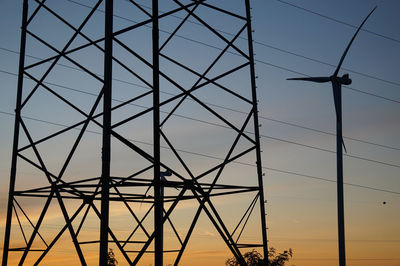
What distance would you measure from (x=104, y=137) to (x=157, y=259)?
591 cm

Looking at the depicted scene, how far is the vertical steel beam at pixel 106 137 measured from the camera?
23.1m

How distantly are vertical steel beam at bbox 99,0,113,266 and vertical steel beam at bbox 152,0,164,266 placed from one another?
308cm

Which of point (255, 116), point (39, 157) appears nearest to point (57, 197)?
point (39, 157)

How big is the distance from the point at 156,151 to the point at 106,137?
12.8ft

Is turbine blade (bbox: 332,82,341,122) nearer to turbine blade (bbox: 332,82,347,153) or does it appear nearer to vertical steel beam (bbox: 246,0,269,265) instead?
turbine blade (bbox: 332,82,347,153)

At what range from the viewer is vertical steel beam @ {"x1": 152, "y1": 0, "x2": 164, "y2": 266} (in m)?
26.1

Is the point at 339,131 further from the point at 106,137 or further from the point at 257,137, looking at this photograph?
the point at 106,137

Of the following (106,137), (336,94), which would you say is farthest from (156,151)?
(336,94)

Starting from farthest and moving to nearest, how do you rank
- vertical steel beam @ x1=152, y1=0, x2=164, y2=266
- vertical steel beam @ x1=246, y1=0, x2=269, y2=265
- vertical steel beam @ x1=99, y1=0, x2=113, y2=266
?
vertical steel beam @ x1=246, y1=0, x2=269, y2=265 → vertical steel beam @ x1=152, y1=0, x2=164, y2=266 → vertical steel beam @ x1=99, y1=0, x2=113, y2=266

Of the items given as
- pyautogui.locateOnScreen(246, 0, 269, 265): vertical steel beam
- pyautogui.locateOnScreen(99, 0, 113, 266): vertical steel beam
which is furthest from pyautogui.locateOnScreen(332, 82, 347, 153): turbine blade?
pyautogui.locateOnScreen(99, 0, 113, 266): vertical steel beam

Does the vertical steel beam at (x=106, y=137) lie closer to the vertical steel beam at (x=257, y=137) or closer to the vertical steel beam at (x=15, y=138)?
the vertical steel beam at (x=15, y=138)

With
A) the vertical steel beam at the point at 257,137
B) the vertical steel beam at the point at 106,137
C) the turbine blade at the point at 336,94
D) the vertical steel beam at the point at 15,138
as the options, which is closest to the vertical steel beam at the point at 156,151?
the vertical steel beam at the point at 106,137

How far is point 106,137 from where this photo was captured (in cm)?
2381

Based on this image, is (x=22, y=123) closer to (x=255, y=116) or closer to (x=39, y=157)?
(x=39, y=157)
